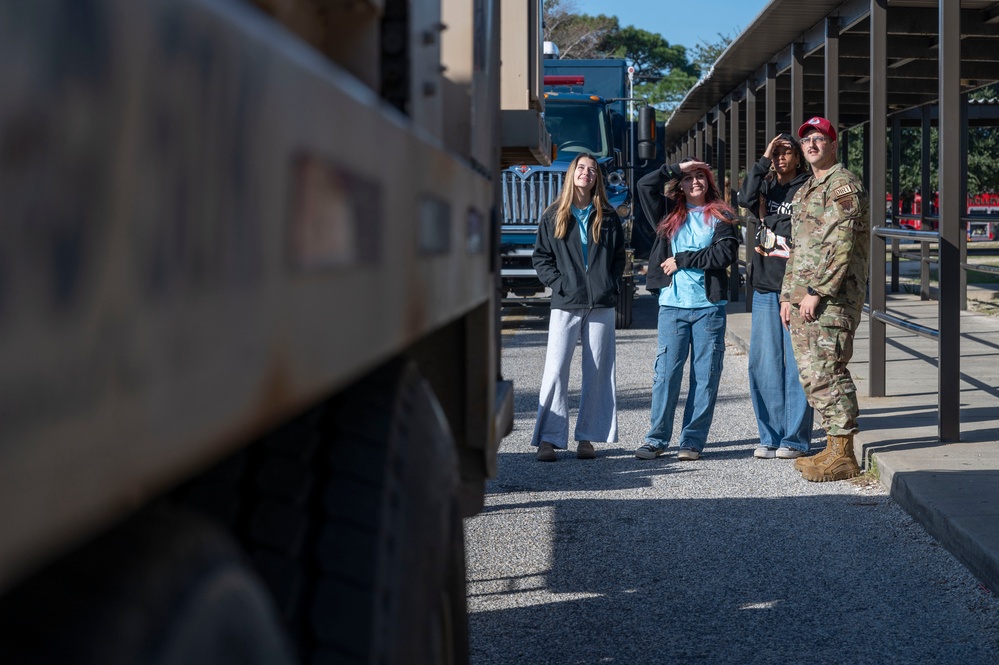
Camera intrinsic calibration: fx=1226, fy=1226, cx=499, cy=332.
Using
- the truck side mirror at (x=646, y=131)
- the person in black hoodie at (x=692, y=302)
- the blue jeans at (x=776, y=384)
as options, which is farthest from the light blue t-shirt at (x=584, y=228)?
the truck side mirror at (x=646, y=131)

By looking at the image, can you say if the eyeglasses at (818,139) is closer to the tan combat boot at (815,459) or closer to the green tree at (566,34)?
the tan combat boot at (815,459)

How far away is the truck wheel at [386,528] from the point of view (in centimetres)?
126

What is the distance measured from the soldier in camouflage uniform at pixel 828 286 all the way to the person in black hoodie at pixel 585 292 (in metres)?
1.14

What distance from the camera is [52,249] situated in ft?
1.57

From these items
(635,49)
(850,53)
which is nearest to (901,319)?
(850,53)

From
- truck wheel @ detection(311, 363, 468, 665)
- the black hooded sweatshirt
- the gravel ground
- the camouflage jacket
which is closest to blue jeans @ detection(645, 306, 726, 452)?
the gravel ground

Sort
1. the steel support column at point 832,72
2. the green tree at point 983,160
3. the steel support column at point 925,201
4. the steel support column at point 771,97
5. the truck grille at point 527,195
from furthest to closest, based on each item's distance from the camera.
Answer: the green tree at point 983,160
the steel support column at point 925,201
the truck grille at point 527,195
the steel support column at point 771,97
the steel support column at point 832,72

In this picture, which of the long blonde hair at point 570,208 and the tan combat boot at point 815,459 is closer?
the tan combat boot at point 815,459

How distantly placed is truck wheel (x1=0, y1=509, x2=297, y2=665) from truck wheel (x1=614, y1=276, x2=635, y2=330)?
13.7 m

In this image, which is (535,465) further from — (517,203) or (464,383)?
(517,203)

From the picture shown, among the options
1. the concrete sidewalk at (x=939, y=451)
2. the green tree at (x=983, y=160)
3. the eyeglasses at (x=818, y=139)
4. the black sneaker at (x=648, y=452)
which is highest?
the green tree at (x=983, y=160)

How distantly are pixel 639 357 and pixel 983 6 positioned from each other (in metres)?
4.37

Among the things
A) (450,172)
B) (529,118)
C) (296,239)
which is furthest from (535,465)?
(296,239)

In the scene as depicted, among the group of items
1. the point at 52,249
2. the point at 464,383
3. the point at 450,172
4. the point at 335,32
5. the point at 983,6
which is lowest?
the point at 464,383
